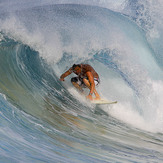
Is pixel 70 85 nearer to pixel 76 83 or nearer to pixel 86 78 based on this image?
pixel 76 83

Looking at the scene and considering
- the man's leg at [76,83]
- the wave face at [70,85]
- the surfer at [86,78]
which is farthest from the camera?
the man's leg at [76,83]

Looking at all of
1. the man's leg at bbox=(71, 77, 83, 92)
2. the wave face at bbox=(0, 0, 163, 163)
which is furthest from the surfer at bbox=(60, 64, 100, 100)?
the wave face at bbox=(0, 0, 163, 163)

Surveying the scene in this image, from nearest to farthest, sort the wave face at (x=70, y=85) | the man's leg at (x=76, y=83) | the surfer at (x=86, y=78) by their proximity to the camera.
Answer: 1. the wave face at (x=70, y=85)
2. the surfer at (x=86, y=78)
3. the man's leg at (x=76, y=83)

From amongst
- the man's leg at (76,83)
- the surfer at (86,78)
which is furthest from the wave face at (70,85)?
the surfer at (86,78)

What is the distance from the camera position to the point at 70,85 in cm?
552

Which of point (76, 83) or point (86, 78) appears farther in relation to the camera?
point (76, 83)

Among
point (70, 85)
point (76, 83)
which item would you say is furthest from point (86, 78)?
point (70, 85)

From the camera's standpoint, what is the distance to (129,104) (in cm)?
565

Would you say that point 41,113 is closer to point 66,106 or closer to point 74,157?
point 66,106

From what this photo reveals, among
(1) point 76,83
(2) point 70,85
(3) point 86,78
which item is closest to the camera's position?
(3) point 86,78

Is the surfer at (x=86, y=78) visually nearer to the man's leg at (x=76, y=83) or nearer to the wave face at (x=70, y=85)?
the man's leg at (x=76, y=83)

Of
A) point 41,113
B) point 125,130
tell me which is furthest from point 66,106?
point 125,130

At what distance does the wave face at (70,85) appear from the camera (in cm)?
340

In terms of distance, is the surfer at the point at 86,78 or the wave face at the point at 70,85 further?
the surfer at the point at 86,78
